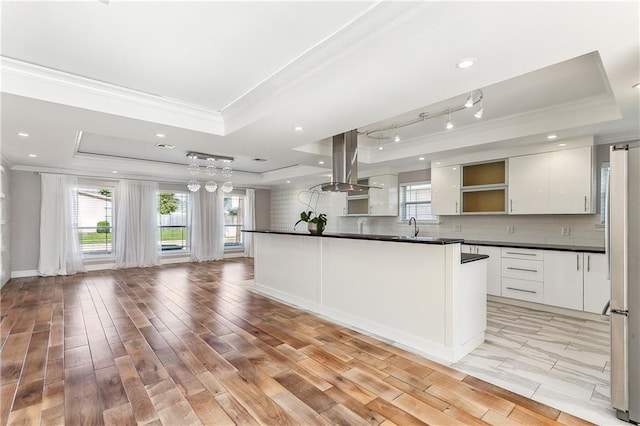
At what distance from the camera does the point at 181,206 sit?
8.94 m

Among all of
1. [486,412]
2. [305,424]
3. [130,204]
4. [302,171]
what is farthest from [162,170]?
[486,412]

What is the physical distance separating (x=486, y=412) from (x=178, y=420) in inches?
78.7

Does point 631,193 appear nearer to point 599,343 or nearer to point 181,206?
point 599,343

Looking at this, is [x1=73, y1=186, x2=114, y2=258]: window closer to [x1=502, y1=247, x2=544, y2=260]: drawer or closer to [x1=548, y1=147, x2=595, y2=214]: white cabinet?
[x1=502, y1=247, x2=544, y2=260]: drawer

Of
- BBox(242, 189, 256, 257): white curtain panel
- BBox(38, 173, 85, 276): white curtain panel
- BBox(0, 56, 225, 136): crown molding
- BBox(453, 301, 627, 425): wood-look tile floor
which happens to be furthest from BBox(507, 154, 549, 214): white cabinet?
BBox(38, 173, 85, 276): white curtain panel

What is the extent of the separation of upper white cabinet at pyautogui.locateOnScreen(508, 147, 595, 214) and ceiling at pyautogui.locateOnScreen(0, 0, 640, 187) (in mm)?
346

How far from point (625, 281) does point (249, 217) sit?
29.2 ft

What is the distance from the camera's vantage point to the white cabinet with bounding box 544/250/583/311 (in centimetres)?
384

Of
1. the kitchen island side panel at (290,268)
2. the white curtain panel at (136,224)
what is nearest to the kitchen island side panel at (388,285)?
the kitchen island side panel at (290,268)

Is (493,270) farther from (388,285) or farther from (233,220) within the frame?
(233,220)

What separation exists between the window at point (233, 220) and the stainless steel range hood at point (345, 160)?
613 cm

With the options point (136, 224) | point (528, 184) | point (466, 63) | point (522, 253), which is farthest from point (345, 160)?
point (136, 224)

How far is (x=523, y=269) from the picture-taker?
4.27 meters

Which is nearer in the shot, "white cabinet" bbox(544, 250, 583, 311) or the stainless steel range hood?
"white cabinet" bbox(544, 250, 583, 311)
